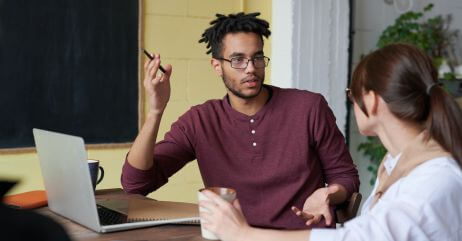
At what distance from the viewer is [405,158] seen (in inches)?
44.7

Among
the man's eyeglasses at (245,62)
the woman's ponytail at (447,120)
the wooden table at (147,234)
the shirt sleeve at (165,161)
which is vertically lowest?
the wooden table at (147,234)

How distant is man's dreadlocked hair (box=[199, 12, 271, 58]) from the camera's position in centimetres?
192

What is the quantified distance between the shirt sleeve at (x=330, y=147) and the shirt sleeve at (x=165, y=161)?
390 millimetres

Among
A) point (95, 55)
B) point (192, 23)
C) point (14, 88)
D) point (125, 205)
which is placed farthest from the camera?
point (192, 23)

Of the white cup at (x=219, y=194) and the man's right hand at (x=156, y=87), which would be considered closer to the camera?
the white cup at (x=219, y=194)

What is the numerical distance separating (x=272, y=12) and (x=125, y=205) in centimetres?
143

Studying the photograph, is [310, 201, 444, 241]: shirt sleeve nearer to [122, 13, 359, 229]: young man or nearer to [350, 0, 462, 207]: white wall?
[122, 13, 359, 229]: young man

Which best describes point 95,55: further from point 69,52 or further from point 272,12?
point 272,12

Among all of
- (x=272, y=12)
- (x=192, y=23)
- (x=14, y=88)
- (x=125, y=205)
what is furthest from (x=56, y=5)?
(x=125, y=205)

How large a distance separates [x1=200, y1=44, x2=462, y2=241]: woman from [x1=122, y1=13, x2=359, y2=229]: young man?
0.62 m

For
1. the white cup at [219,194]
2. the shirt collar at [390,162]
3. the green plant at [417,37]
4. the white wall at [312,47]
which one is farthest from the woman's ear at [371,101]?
the green plant at [417,37]

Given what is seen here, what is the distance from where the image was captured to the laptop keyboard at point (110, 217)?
1369mm

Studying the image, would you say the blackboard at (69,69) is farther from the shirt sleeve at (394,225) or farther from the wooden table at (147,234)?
the shirt sleeve at (394,225)

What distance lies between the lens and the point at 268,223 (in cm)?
183
